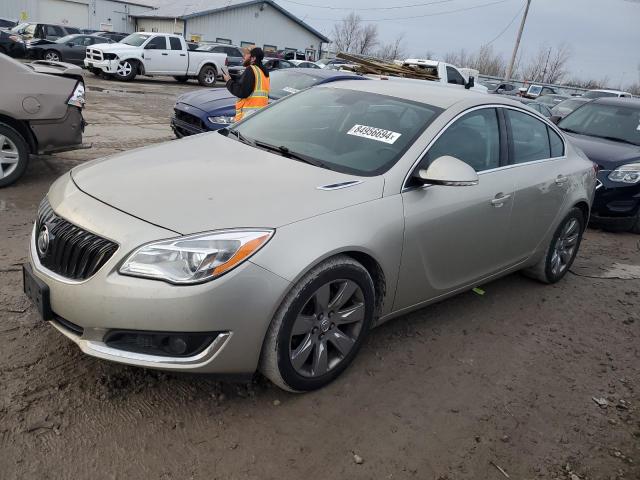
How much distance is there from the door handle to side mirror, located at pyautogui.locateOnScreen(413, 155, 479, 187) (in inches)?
23.8

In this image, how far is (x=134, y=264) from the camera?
2.42m

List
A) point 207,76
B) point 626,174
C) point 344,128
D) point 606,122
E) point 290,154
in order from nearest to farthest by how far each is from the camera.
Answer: point 290,154
point 344,128
point 626,174
point 606,122
point 207,76

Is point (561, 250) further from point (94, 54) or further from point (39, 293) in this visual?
point (94, 54)

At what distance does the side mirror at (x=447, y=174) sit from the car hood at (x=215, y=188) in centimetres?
29

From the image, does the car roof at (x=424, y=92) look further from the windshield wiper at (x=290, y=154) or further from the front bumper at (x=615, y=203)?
the front bumper at (x=615, y=203)

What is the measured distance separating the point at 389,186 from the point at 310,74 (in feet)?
20.3

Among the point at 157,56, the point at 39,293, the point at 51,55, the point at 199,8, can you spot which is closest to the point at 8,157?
the point at 39,293

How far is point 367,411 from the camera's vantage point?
2869mm

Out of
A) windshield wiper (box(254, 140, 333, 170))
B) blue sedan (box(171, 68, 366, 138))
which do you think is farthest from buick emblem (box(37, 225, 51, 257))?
blue sedan (box(171, 68, 366, 138))

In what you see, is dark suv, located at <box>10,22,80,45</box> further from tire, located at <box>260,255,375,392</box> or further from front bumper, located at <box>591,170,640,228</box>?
tire, located at <box>260,255,375,392</box>

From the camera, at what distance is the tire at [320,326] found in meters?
2.62

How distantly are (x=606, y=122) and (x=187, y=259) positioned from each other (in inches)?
290

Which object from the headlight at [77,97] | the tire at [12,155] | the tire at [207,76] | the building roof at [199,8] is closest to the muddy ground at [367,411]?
the tire at [12,155]

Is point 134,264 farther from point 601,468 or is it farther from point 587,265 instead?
point 587,265
